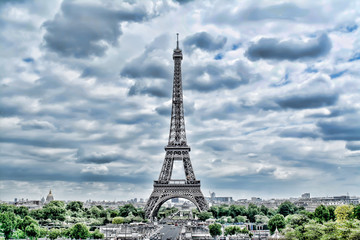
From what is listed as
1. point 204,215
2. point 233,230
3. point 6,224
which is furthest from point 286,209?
point 6,224

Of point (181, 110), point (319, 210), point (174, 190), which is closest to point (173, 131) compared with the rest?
point (181, 110)

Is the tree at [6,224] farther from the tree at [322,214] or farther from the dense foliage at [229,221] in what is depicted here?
the tree at [322,214]

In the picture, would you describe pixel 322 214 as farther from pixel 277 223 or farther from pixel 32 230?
pixel 32 230

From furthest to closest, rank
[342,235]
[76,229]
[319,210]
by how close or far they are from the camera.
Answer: [319,210], [76,229], [342,235]

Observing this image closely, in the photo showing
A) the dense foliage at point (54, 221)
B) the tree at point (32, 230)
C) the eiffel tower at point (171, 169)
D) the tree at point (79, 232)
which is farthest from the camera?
the eiffel tower at point (171, 169)

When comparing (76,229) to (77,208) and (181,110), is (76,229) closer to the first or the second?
(181,110)

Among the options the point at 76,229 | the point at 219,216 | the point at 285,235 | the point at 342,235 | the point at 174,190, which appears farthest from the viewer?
the point at 219,216

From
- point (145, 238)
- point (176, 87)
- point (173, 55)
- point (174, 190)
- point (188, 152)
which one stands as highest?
point (173, 55)

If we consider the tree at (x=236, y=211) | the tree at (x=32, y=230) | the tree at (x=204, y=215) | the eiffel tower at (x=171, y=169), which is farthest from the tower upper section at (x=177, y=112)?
the tree at (x=32, y=230)

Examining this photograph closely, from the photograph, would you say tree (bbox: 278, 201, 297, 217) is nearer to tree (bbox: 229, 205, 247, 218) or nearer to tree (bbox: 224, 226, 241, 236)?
tree (bbox: 229, 205, 247, 218)
